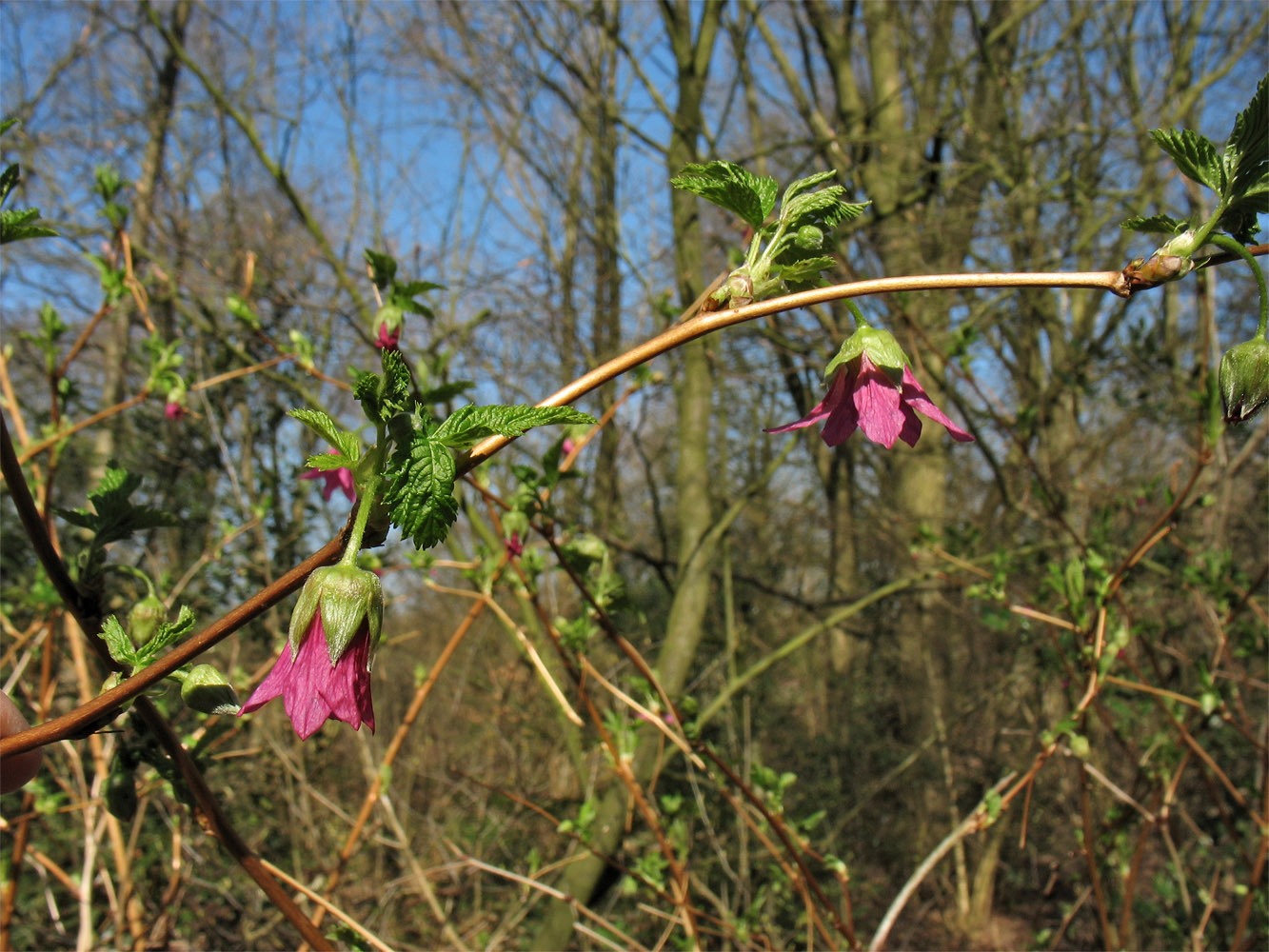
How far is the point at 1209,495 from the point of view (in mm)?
2342

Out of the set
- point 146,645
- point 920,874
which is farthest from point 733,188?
point 920,874

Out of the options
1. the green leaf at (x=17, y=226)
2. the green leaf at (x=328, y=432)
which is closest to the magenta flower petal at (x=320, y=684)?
the green leaf at (x=328, y=432)

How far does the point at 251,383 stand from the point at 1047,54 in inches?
198

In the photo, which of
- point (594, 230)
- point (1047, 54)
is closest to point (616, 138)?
point (594, 230)

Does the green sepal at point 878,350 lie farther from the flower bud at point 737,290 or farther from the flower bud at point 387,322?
the flower bud at point 387,322

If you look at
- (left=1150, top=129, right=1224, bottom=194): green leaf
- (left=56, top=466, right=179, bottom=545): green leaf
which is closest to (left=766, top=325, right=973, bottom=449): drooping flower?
(left=1150, top=129, right=1224, bottom=194): green leaf

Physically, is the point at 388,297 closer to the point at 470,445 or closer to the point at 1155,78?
the point at 470,445

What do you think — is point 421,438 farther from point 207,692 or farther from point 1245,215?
point 1245,215

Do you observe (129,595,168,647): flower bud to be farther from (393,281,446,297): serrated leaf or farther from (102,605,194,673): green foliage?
(393,281,446,297): serrated leaf

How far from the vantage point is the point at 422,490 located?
45 cm

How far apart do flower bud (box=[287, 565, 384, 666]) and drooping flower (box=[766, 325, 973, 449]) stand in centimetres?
36

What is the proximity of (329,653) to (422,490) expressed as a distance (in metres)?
0.15

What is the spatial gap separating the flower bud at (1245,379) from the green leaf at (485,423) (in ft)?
1.73

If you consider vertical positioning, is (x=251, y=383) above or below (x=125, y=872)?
above
